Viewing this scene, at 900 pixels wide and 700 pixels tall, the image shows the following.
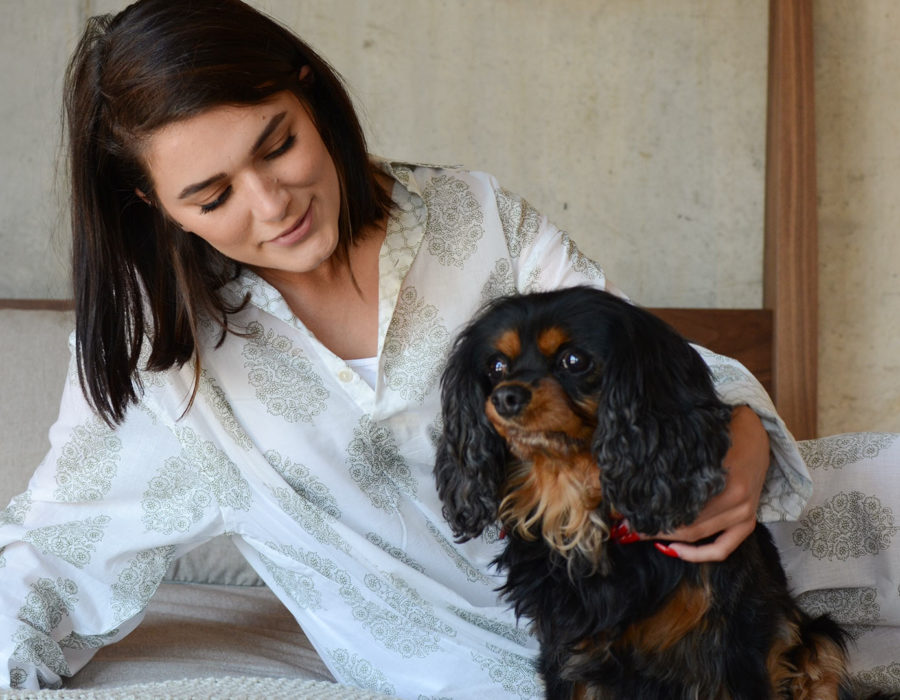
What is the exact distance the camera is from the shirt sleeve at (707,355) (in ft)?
4.88

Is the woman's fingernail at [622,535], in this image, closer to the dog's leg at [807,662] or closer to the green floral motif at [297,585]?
the dog's leg at [807,662]

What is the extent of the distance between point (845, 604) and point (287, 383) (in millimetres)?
1114

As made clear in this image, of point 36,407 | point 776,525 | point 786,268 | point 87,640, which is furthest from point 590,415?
point 36,407

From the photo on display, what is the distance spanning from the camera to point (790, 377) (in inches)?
104

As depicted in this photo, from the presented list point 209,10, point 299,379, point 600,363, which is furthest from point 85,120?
point 600,363

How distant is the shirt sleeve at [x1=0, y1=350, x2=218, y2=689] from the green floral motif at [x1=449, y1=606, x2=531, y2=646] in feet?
1.56

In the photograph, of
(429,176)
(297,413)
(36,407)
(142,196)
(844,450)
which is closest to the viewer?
(142,196)

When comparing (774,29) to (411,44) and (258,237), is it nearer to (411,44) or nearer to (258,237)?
(411,44)

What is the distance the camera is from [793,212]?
8.59 feet

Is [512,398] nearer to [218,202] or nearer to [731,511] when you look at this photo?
[731,511]

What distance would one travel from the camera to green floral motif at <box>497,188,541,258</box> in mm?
1778

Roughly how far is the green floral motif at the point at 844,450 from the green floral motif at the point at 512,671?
681mm

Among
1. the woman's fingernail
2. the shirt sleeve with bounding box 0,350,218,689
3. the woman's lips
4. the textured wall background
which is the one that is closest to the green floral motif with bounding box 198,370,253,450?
the shirt sleeve with bounding box 0,350,218,689

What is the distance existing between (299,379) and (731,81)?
174 centimetres
